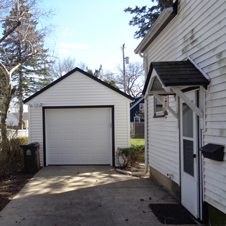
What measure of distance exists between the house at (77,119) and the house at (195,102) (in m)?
3.35

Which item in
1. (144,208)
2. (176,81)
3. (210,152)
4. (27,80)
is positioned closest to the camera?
(210,152)

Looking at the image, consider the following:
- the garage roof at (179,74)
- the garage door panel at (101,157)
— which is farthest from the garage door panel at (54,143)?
the garage roof at (179,74)

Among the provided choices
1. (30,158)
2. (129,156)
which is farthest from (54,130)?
(129,156)

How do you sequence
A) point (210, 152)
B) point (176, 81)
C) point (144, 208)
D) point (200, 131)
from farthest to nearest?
1. point (144, 208)
2. point (200, 131)
3. point (176, 81)
4. point (210, 152)

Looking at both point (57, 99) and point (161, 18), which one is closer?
point (161, 18)

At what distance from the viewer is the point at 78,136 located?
9281mm

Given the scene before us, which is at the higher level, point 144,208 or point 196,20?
point 196,20

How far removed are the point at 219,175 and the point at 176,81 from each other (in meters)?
1.60

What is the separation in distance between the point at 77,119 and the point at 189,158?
221 inches

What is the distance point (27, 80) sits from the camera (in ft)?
86.0

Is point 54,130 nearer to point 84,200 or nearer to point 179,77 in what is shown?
point 84,200

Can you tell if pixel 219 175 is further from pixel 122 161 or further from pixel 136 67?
pixel 136 67

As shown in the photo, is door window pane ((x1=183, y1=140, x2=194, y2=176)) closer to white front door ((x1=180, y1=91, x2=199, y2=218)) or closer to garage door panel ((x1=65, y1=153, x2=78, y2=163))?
white front door ((x1=180, y1=91, x2=199, y2=218))

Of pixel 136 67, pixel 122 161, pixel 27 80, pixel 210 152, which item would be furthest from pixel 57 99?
pixel 136 67
